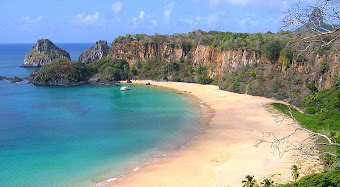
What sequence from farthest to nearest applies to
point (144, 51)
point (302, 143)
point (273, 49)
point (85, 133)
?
point (144, 51) < point (273, 49) < point (85, 133) < point (302, 143)

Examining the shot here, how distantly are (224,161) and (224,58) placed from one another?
38.0m

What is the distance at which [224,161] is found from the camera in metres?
22.9

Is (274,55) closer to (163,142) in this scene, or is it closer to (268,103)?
(268,103)

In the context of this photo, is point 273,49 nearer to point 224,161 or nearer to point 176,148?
point 176,148

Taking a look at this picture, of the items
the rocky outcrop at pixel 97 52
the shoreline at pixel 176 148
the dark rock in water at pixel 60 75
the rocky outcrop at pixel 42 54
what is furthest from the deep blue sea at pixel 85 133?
the rocky outcrop at pixel 42 54

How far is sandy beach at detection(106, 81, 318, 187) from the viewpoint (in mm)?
19906

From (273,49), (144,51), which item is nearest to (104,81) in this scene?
(144,51)

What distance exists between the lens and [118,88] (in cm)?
6044

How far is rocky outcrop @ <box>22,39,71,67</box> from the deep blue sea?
53332 mm

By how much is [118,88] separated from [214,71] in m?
19.2

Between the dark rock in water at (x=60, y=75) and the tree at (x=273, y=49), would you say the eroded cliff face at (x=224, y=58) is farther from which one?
the dark rock in water at (x=60, y=75)

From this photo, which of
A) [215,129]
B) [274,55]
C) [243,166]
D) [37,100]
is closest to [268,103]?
[274,55]

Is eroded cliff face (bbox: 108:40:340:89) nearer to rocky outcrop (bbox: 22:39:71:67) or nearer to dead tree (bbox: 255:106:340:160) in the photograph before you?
dead tree (bbox: 255:106:340:160)

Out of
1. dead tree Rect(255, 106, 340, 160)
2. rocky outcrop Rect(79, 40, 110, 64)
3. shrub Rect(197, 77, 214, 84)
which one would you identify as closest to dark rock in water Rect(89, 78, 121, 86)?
shrub Rect(197, 77, 214, 84)
